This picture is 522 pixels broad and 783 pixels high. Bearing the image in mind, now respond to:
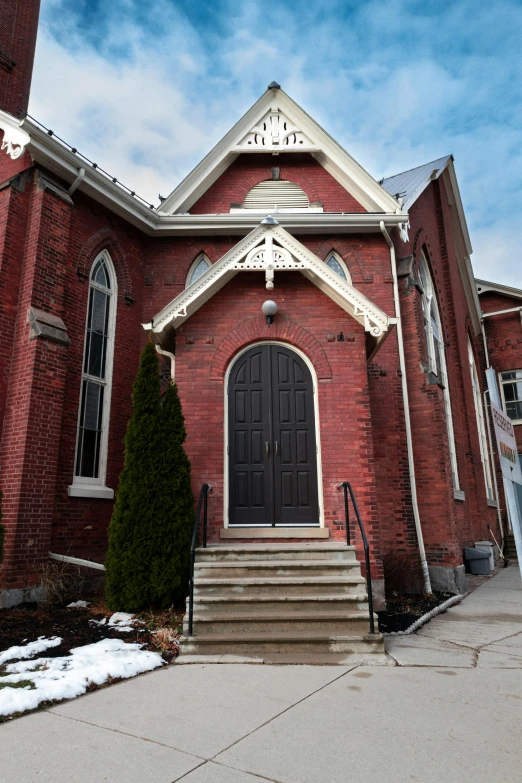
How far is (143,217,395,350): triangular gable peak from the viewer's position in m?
8.13

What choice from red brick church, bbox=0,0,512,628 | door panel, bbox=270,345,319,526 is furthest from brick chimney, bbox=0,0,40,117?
door panel, bbox=270,345,319,526

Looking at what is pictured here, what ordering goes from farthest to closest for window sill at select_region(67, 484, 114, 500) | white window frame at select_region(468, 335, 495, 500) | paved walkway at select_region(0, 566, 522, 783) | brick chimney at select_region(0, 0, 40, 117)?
white window frame at select_region(468, 335, 495, 500) < brick chimney at select_region(0, 0, 40, 117) < window sill at select_region(67, 484, 114, 500) < paved walkway at select_region(0, 566, 522, 783)

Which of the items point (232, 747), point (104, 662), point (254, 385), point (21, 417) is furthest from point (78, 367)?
point (232, 747)

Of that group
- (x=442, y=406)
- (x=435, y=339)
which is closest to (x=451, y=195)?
(x=435, y=339)

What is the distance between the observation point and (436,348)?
46.4 feet

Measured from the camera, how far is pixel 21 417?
8.05m

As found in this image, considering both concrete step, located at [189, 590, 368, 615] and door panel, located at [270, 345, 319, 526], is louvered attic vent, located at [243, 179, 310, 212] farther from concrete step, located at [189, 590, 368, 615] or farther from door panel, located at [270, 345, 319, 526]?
concrete step, located at [189, 590, 368, 615]

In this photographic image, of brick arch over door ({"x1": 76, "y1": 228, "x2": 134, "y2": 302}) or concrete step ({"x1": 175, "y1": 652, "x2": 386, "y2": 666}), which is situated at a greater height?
brick arch over door ({"x1": 76, "y1": 228, "x2": 134, "y2": 302})

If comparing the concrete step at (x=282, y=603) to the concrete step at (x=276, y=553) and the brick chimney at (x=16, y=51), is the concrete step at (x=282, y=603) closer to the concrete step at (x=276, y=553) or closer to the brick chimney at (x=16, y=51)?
the concrete step at (x=276, y=553)

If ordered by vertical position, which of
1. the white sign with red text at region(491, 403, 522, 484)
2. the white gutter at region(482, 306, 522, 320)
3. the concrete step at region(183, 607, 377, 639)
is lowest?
the concrete step at region(183, 607, 377, 639)

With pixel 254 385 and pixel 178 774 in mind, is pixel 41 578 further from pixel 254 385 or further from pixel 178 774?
pixel 178 774

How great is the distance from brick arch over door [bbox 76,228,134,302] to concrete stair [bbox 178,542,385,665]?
580 centimetres

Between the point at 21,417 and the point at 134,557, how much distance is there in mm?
2938

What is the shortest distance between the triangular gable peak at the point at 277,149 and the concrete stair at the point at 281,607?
27.0ft
